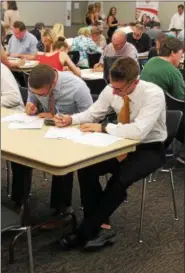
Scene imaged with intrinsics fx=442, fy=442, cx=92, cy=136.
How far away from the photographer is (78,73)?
490 cm

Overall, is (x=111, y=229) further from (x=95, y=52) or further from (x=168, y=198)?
(x=95, y=52)

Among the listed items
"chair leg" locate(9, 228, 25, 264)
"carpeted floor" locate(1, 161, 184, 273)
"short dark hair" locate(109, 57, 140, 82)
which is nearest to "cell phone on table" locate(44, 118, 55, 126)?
"short dark hair" locate(109, 57, 140, 82)

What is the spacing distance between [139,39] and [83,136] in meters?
5.01

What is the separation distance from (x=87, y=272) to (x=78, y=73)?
2.76 metres

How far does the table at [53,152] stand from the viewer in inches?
85.3

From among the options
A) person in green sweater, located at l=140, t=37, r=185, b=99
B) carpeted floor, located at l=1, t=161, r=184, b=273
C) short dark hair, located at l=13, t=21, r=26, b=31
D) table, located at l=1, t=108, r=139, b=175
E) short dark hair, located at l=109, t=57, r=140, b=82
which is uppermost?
short dark hair, located at l=13, t=21, r=26, b=31

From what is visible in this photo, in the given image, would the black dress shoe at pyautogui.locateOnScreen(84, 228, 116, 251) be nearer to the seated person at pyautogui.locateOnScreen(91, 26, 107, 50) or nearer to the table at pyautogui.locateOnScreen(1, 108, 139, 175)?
the table at pyautogui.locateOnScreen(1, 108, 139, 175)

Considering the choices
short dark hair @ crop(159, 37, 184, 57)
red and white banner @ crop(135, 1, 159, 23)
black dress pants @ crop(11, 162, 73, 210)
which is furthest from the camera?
red and white banner @ crop(135, 1, 159, 23)

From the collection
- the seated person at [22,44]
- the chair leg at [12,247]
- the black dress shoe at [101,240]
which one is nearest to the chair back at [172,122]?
the black dress shoe at [101,240]

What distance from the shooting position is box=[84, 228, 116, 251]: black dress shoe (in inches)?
109

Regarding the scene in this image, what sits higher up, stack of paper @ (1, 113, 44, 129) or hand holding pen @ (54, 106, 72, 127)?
hand holding pen @ (54, 106, 72, 127)

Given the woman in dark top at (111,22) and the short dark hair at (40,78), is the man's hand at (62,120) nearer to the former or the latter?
the short dark hair at (40,78)

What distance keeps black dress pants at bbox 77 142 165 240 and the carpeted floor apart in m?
0.19

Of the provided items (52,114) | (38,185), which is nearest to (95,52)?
(38,185)
